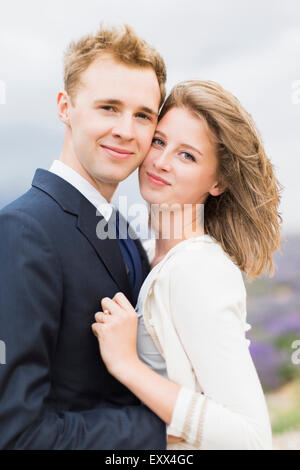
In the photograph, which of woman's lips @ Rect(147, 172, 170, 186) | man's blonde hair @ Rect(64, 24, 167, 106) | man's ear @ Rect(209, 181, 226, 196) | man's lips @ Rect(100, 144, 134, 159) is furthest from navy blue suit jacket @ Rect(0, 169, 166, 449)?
man's ear @ Rect(209, 181, 226, 196)

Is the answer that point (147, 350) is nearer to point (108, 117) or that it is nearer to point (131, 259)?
point (131, 259)

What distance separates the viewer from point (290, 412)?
8.92 metres

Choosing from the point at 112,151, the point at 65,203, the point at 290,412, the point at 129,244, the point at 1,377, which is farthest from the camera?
the point at 290,412

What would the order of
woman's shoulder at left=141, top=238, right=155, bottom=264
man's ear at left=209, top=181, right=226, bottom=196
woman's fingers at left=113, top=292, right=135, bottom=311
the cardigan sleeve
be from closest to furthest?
the cardigan sleeve → woman's fingers at left=113, top=292, right=135, bottom=311 → man's ear at left=209, top=181, right=226, bottom=196 → woman's shoulder at left=141, top=238, right=155, bottom=264

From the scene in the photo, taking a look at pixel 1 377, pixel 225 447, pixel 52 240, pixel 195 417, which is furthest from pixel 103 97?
pixel 225 447

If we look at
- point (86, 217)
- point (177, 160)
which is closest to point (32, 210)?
point (86, 217)

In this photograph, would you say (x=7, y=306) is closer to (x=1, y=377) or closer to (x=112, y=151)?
(x=1, y=377)

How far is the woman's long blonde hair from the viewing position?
2352 millimetres

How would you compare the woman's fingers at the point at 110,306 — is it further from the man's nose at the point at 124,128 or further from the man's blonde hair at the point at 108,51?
the man's blonde hair at the point at 108,51

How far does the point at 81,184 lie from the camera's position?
7.37ft

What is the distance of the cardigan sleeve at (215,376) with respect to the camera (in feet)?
6.37

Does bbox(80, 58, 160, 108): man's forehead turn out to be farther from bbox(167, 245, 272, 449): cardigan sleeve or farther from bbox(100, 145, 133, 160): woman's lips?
bbox(167, 245, 272, 449): cardigan sleeve

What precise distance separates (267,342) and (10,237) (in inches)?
319

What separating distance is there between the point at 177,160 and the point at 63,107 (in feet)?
1.78
